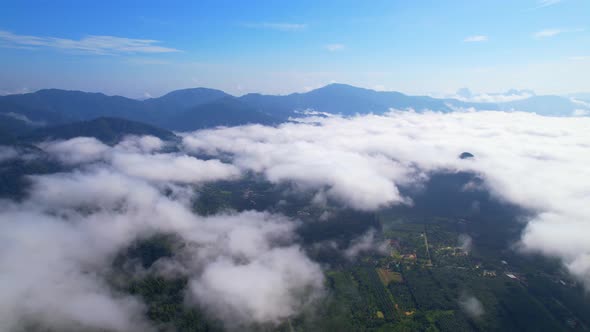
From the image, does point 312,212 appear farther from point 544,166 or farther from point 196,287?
point 544,166

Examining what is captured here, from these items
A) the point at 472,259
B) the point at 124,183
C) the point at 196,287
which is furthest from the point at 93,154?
the point at 472,259

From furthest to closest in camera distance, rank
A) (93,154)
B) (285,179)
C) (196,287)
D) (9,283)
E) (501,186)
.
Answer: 1. (93,154)
2. (285,179)
3. (501,186)
4. (196,287)
5. (9,283)

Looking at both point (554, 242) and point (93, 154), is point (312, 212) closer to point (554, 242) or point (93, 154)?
point (554, 242)

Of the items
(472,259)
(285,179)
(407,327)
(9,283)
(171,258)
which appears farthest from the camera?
(285,179)

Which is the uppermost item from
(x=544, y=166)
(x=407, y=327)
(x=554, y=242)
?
(x=544, y=166)

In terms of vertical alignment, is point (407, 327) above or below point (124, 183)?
below

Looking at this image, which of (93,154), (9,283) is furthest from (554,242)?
(93,154)

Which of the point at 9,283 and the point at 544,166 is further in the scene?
the point at 544,166
